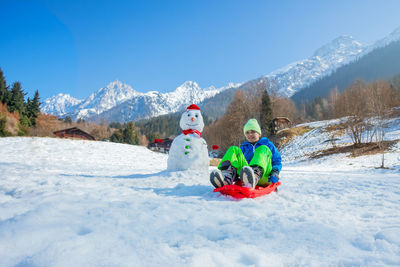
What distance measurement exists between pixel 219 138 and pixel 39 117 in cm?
3594

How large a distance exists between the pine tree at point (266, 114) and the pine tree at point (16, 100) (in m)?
41.8

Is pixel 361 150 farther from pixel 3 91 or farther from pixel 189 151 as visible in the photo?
pixel 3 91

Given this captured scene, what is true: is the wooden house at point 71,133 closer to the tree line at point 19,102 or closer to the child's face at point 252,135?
the tree line at point 19,102

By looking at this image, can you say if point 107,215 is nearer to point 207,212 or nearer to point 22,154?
point 207,212

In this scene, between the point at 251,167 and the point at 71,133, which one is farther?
the point at 71,133

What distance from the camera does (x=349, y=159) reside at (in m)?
14.0

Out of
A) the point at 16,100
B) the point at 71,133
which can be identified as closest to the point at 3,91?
the point at 16,100

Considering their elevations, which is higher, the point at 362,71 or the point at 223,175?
the point at 362,71

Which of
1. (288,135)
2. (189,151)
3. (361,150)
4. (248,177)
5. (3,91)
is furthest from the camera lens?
(3,91)

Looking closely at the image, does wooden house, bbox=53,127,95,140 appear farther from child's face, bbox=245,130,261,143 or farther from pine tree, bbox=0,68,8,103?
child's face, bbox=245,130,261,143

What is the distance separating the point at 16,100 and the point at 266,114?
143 ft

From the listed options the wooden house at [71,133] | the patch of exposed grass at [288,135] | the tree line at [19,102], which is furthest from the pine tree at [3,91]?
the patch of exposed grass at [288,135]

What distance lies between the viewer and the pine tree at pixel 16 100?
35119mm

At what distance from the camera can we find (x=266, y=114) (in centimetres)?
3123
